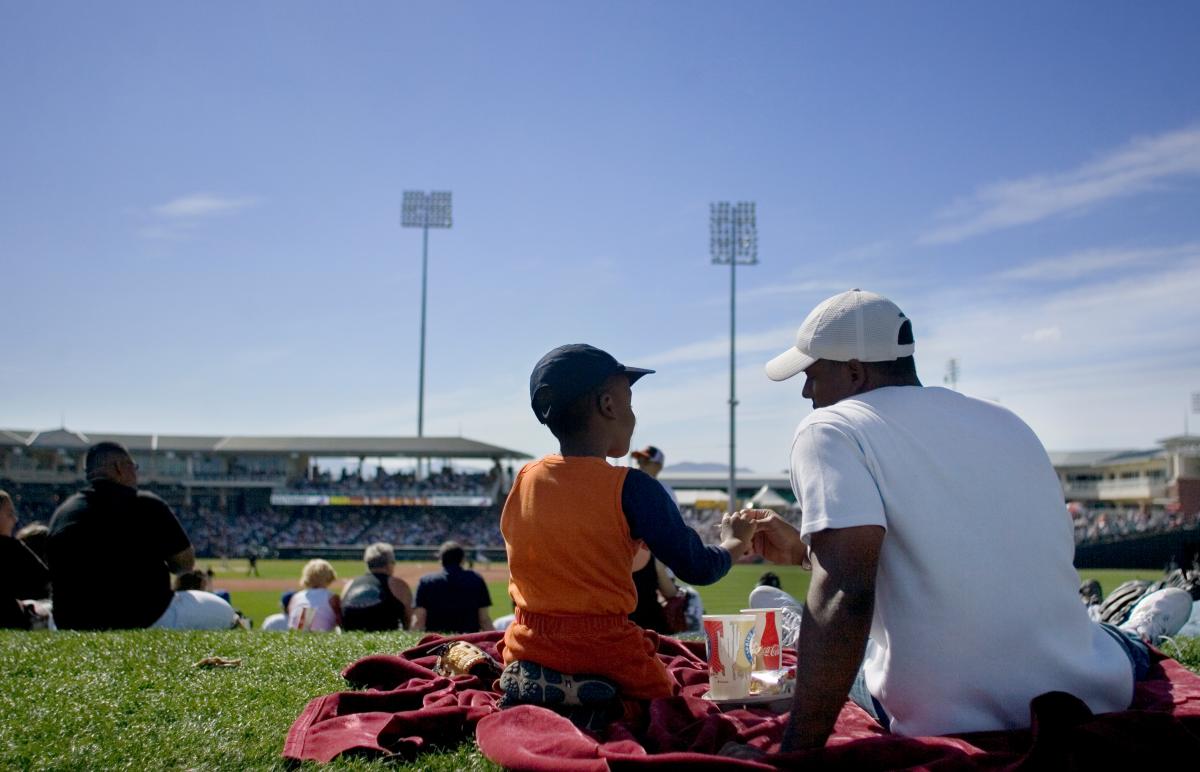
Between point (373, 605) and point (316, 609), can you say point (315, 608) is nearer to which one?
point (316, 609)

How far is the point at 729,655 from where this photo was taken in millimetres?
3064

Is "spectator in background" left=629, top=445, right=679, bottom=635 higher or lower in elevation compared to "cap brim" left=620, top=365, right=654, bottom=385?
lower

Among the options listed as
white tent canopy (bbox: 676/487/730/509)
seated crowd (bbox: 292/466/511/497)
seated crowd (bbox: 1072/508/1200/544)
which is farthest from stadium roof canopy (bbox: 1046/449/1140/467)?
seated crowd (bbox: 292/466/511/497)

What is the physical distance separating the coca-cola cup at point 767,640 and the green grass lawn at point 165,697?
980 mm

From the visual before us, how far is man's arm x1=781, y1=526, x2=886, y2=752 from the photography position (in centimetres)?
220

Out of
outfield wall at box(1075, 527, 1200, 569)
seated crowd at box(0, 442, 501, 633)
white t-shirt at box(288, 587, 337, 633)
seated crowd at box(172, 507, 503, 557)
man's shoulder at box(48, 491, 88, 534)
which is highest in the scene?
man's shoulder at box(48, 491, 88, 534)

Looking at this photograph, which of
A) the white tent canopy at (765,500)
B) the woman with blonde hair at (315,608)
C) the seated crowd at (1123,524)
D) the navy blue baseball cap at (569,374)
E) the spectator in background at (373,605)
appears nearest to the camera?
the navy blue baseball cap at (569,374)

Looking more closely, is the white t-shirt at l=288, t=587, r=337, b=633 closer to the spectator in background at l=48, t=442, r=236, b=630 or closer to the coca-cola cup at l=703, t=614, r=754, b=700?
the spectator in background at l=48, t=442, r=236, b=630

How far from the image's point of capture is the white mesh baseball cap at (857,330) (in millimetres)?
2514

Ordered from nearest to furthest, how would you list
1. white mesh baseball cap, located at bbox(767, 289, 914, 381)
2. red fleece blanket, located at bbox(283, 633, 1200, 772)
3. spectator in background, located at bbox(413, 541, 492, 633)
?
red fleece blanket, located at bbox(283, 633, 1200, 772) → white mesh baseball cap, located at bbox(767, 289, 914, 381) → spectator in background, located at bbox(413, 541, 492, 633)

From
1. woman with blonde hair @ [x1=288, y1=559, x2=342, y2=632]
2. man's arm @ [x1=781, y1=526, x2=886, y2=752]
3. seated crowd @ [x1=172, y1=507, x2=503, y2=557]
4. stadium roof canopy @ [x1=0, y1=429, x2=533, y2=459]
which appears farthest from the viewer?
stadium roof canopy @ [x1=0, y1=429, x2=533, y2=459]

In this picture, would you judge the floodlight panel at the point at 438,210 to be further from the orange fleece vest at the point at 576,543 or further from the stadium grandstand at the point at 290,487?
the orange fleece vest at the point at 576,543

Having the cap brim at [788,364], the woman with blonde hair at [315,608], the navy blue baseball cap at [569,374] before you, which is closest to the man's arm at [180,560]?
the woman with blonde hair at [315,608]

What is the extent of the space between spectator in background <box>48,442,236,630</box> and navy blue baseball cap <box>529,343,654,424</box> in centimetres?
→ 374
